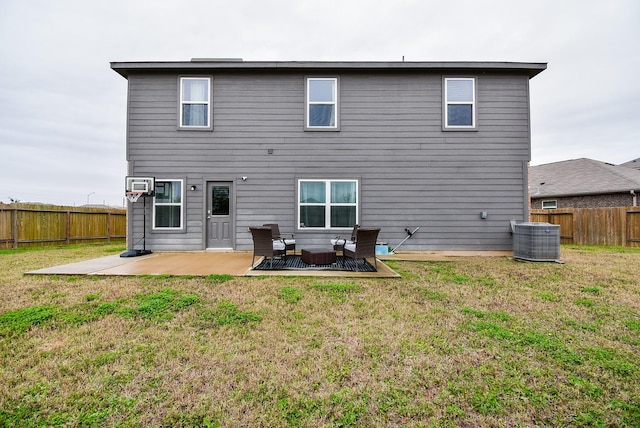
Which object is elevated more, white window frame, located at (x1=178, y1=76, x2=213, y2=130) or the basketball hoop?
white window frame, located at (x1=178, y1=76, x2=213, y2=130)

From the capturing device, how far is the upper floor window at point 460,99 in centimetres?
821

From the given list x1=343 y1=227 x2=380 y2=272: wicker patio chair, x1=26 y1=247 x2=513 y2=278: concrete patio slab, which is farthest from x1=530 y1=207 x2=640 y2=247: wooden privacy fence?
x1=343 y1=227 x2=380 y2=272: wicker patio chair

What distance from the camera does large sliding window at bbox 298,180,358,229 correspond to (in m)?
8.19

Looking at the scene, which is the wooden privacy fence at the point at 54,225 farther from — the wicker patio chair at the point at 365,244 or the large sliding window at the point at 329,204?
the wicker patio chair at the point at 365,244

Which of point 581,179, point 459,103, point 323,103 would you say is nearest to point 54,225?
point 323,103

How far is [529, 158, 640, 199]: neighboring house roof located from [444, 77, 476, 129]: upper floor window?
12.0m

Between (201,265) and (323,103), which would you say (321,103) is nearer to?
(323,103)

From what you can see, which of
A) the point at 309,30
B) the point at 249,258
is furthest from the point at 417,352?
the point at 309,30

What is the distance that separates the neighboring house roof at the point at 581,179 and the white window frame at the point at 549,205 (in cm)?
50

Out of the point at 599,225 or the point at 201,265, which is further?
the point at 599,225

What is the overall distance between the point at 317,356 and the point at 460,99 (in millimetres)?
8555

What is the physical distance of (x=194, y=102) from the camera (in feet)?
27.0

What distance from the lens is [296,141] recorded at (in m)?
8.22

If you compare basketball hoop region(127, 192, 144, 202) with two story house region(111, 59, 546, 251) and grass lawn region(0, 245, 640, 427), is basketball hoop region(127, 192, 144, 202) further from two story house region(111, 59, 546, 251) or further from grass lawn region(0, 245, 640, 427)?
grass lawn region(0, 245, 640, 427)
